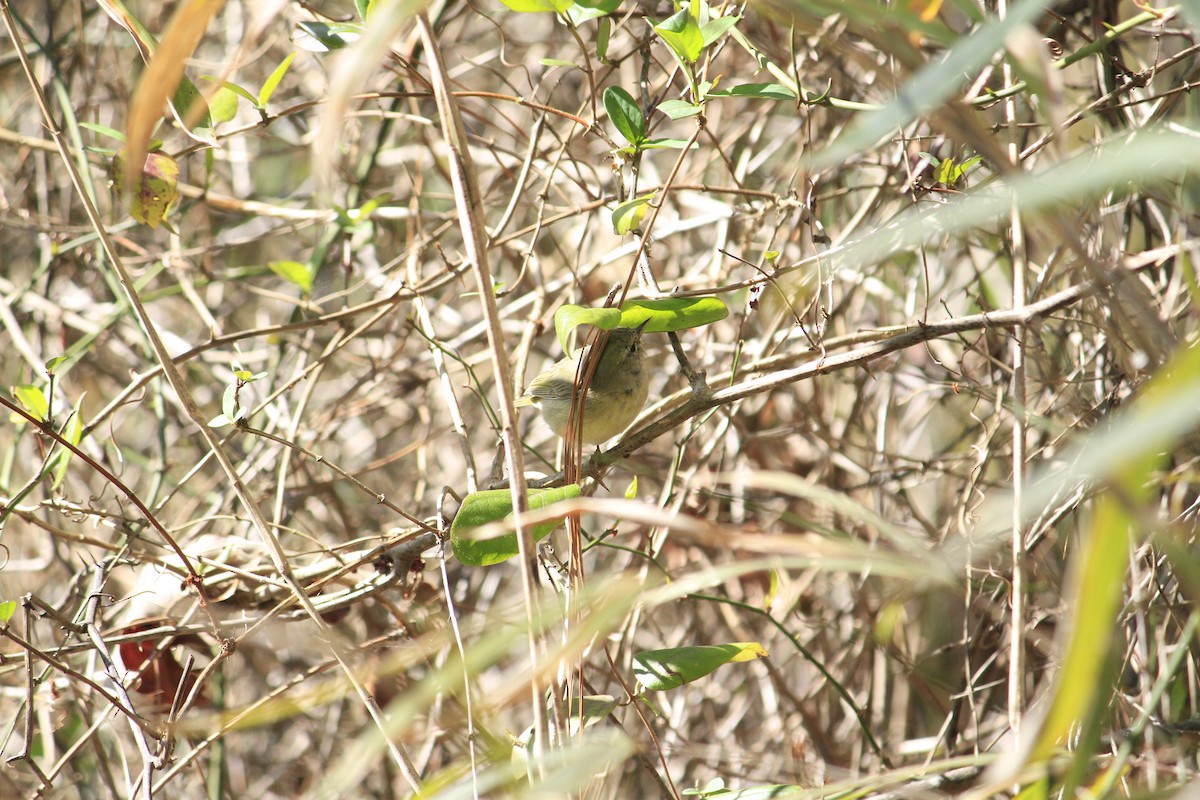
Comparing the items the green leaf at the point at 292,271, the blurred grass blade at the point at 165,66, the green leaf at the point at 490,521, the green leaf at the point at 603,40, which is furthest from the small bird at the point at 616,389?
the blurred grass blade at the point at 165,66

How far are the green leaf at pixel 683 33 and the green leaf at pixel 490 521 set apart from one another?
0.76 m

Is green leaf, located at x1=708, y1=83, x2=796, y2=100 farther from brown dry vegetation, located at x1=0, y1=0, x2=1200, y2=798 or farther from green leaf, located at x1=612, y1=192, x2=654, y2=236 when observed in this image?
green leaf, located at x1=612, y1=192, x2=654, y2=236

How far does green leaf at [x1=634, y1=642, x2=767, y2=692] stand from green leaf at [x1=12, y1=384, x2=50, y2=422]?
130cm

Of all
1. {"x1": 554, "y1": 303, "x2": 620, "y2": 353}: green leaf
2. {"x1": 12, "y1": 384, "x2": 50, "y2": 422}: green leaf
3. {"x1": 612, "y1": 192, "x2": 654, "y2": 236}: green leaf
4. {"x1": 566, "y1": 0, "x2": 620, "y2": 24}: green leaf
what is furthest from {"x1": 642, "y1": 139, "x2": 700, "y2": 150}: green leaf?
{"x1": 12, "y1": 384, "x2": 50, "y2": 422}: green leaf

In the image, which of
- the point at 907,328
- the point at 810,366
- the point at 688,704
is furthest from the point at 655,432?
the point at 688,704

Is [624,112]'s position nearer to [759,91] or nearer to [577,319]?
[759,91]

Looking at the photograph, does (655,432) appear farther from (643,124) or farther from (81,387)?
→ (81,387)

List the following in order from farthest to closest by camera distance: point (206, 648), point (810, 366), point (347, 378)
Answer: point (347, 378) < point (206, 648) < point (810, 366)

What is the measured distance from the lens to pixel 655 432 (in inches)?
75.5

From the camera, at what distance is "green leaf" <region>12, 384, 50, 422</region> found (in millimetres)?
1975

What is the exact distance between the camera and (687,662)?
165 centimetres

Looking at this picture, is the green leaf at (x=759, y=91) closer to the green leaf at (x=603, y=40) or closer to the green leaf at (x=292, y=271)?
the green leaf at (x=603, y=40)

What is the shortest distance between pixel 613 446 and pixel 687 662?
2.17 feet

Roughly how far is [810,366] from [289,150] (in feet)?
7.64
